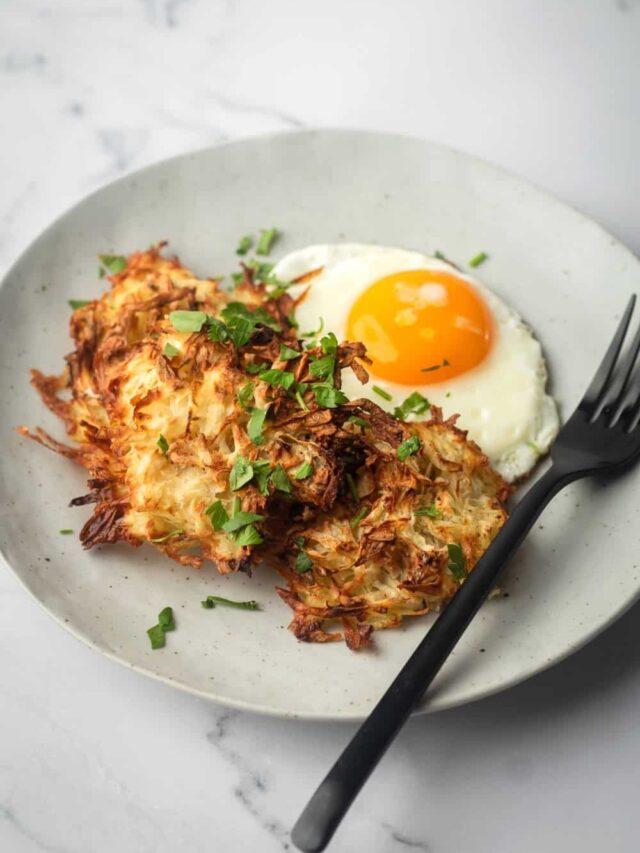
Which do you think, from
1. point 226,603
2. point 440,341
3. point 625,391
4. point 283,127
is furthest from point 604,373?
point 283,127

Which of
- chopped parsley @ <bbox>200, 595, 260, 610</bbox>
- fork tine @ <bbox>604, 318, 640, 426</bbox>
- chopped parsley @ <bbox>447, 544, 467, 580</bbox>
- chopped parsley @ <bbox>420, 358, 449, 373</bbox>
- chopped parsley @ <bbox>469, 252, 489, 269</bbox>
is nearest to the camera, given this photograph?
chopped parsley @ <bbox>447, 544, 467, 580</bbox>

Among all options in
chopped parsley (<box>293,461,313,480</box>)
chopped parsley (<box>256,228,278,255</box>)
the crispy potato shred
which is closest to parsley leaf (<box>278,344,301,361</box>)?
the crispy potato shred

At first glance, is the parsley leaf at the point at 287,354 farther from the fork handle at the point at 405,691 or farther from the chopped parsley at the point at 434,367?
the fork handle at the point at 405,691

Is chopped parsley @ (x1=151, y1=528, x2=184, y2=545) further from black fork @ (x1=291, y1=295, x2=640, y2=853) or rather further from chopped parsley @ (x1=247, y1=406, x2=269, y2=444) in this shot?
black fork @ (x1=291, y1=295, x2=640, y2=853)

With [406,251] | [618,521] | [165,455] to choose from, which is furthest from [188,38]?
[618,521]

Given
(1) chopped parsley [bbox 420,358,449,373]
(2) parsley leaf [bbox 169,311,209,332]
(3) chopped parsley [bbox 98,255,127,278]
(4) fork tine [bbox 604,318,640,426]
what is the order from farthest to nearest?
(3) chopped parsley [bbox 98,255,127,278] < (1) chopped parsley [bbox 420,358,449,373] < (4) fork tine [bbox 604,318,640,426] < (2) parsley leaf [bbox 169,311,209,332]

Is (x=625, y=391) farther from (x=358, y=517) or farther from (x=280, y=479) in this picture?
(x=280, y=479)

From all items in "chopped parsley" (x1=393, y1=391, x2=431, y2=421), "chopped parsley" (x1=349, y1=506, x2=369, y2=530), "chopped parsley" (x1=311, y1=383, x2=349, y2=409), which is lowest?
"chopped parsley" (x1=349, y1=506, x2=369, y2=530)

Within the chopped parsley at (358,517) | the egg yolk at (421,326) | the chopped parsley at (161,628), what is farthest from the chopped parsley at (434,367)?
the chopped parsley at (161,628)
